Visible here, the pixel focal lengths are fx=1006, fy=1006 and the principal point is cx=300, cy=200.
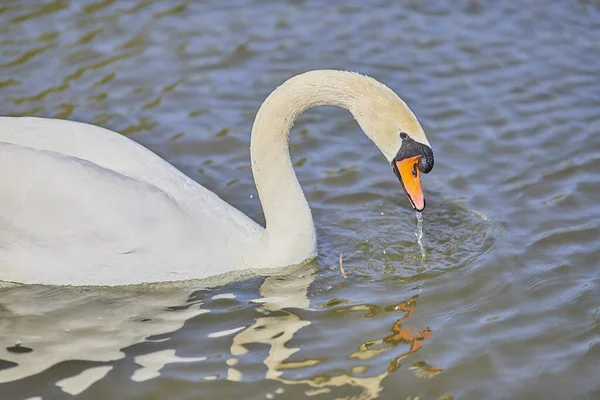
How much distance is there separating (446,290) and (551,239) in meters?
Result: 1.14

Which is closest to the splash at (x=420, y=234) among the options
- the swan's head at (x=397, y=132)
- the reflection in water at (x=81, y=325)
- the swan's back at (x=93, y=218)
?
the swan's head at (x=397, y=132)

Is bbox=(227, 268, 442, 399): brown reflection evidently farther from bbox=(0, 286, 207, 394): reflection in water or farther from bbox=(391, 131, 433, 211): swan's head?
bbox=(391, 131, 433, 211): swan's head

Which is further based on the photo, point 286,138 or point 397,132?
point 286,138

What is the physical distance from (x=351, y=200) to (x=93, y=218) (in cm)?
236

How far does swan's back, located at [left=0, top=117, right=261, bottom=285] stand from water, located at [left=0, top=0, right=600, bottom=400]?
0.60ft

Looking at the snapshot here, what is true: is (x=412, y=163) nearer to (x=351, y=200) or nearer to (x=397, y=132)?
(x=397, y=132)

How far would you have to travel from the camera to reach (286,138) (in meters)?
6.62

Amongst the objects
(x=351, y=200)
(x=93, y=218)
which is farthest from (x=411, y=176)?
(x=93, y=218)

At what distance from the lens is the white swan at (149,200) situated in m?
6.20

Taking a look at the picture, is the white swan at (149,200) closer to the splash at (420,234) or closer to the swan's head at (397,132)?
the swan's head at (397,132)

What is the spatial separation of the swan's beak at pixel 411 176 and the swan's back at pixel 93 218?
1127 mm

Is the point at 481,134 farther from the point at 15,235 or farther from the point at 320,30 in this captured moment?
the point at 15,235

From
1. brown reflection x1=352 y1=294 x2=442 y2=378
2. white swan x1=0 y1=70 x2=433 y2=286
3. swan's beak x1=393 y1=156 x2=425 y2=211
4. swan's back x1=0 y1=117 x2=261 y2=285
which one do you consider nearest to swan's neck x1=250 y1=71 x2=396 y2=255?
white swan x1=0 y1=70 x2=433 y2=286

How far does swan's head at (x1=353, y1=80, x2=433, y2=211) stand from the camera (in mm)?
6219
